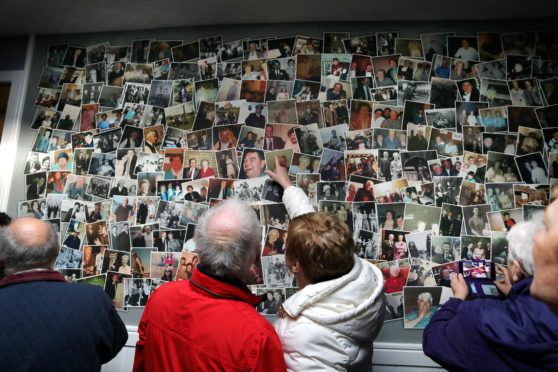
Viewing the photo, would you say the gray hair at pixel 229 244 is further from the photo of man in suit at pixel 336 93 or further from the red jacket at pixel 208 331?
the photo of man in suit at pixel 336 93

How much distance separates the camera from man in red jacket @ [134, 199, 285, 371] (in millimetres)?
972

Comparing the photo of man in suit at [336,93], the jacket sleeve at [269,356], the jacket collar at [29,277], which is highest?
the photo of man in suit at [336,93]

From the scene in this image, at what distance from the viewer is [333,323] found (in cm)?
106

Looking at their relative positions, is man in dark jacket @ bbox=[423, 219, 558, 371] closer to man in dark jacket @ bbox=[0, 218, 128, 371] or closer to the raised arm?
the raised arm

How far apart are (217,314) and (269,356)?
0.54 ft

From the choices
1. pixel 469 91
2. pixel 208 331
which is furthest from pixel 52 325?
pixel 469 91

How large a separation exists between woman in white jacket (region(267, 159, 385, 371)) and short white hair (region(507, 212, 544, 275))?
15.2 inches

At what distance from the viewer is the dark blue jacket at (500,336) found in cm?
91

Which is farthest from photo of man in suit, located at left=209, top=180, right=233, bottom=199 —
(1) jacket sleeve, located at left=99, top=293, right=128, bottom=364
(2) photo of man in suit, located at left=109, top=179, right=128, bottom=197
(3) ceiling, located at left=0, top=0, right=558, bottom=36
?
(3) ceiling, located at left=0, top=0, right=558, bottom=36

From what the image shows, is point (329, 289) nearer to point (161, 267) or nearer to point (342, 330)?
→ point (342, 330)

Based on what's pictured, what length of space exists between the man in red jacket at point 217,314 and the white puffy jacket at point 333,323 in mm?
91

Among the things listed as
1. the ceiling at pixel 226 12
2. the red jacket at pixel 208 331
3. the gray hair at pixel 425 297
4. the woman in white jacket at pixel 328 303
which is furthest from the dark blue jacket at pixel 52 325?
the ceiling at pixel 226 12

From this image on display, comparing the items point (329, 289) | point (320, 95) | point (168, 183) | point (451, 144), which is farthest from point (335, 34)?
point (329, 289)

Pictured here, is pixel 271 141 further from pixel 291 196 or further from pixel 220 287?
pixel 220 287
